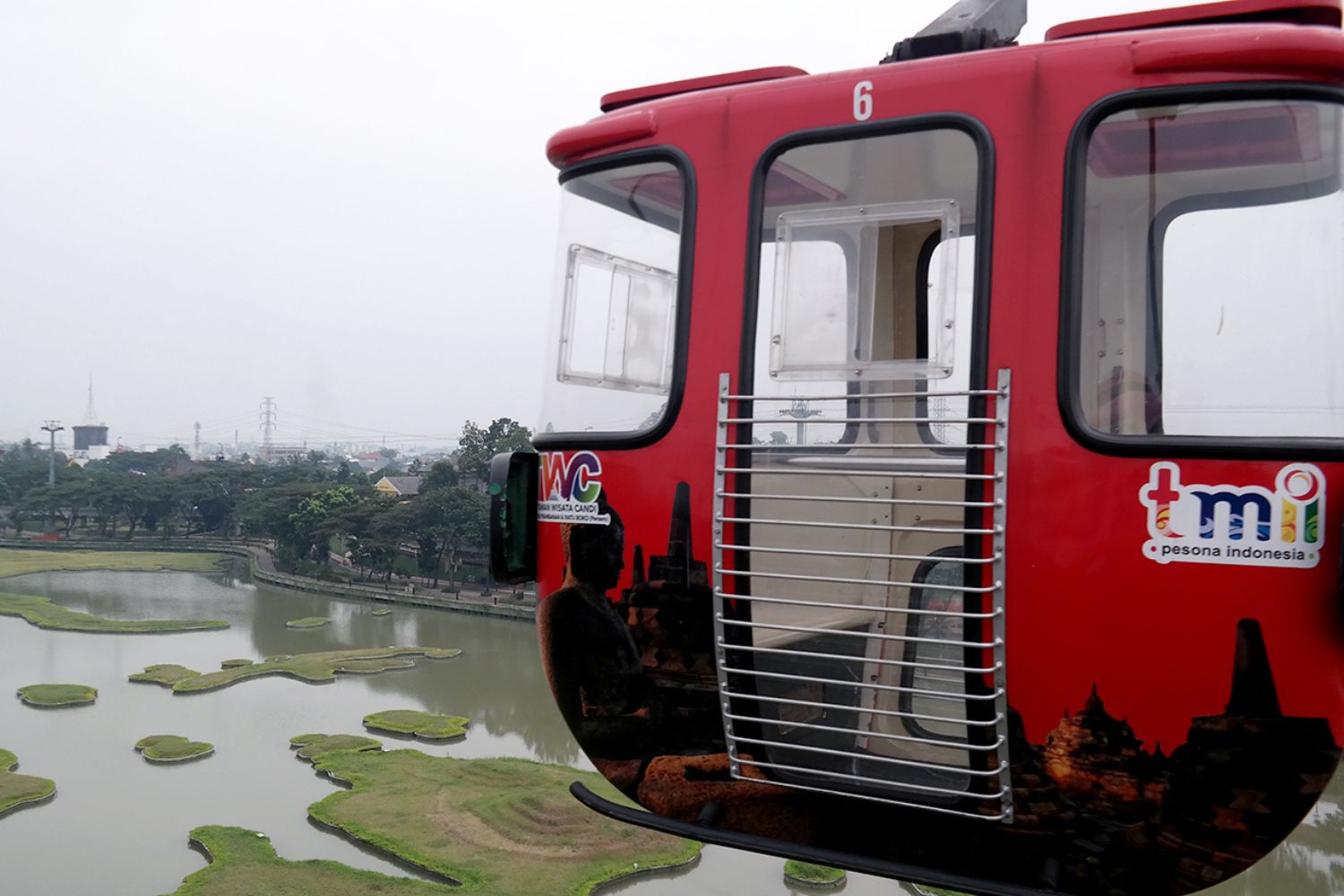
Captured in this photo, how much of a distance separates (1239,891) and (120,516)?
166ft

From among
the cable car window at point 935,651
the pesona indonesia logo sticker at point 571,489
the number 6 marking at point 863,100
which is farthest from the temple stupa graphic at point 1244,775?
the pesona indonesia logo sticker at point 571,489

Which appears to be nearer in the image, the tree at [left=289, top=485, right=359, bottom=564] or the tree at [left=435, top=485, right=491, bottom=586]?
the tree at [left=435, top=485, right=491, bottom=586]

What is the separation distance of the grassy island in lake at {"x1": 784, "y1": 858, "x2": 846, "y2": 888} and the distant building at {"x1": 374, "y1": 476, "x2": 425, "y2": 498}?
28981mm

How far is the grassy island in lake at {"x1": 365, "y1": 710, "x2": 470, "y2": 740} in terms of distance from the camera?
27.2 m

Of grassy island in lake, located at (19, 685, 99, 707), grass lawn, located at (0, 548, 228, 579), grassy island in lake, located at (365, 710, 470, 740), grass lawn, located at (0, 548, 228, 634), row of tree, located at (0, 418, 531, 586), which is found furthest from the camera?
grass lawn, located at (0, 548, 228, 579)

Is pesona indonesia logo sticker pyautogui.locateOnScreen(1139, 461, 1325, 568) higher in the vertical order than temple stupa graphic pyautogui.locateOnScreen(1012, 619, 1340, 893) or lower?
higher

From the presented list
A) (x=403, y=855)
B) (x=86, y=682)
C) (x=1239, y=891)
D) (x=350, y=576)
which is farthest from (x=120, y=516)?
(x=1239, y=891)

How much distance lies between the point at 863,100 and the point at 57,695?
32.0 metres

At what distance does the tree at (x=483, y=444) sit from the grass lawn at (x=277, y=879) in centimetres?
2380

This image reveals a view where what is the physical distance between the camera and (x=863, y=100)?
248cm

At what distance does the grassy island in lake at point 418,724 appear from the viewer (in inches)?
1070

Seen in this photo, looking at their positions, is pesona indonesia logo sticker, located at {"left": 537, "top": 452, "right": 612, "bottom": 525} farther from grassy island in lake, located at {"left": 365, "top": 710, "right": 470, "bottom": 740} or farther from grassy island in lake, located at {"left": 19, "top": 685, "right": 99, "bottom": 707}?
grassy island in lake, located at {"left": 19, "top": 685, "right": 99, "bottom": 707}

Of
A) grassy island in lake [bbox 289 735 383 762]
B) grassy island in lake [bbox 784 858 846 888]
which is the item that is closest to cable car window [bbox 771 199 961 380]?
grassy island in lake [bbox 784 858 846 888]

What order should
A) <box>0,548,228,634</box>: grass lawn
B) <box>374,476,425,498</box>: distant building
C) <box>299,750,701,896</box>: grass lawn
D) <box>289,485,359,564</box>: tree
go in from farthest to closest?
<box>374,476,425,498</box>: distant building < <box>289,485,359,564</box>: tree < <box>0,548,228,634</box>: grass lawn < <box>299,750,701,896</box>: grass lawn
